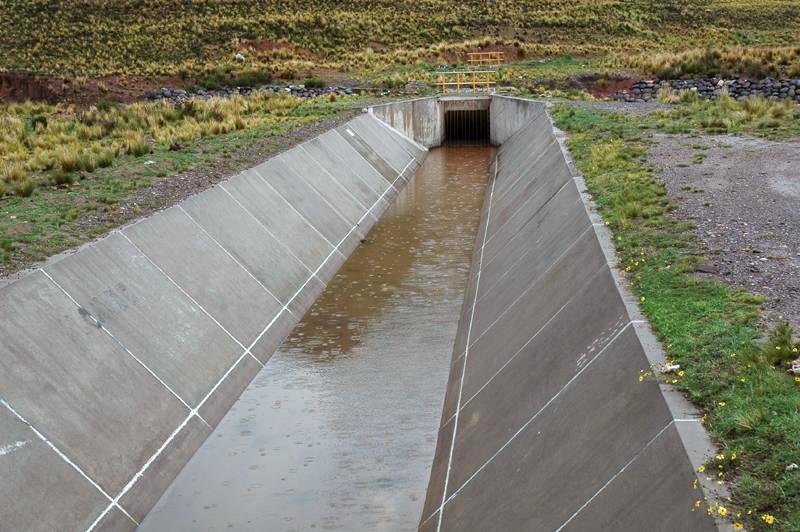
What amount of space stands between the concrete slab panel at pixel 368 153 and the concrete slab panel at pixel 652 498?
2617 cm

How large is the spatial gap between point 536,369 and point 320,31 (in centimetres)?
6984

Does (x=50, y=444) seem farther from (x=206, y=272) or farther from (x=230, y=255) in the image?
(x=230, y=255)

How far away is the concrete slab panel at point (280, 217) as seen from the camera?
20.6 metres

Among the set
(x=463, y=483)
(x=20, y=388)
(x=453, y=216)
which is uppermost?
(x=20, y=388)

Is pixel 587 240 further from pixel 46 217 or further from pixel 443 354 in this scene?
pixel 46 217

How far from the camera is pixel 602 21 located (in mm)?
85500

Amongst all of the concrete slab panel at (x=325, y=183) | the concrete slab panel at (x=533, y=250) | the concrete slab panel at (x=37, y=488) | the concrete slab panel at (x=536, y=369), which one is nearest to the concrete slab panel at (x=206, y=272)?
the concrete slab panel at (x=533, y=250)

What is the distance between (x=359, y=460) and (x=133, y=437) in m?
2.82

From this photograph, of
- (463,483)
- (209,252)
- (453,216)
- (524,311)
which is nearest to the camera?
(463,483)

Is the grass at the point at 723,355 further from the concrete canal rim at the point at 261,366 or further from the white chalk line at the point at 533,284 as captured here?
the white chalk line at the point at 533,284

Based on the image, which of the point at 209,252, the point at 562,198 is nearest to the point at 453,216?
the point at 562,198

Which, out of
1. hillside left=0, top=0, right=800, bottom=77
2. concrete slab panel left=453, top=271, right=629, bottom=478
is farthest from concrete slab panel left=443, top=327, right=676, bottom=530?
hillside left=0, top=0, right=800, bottom=77

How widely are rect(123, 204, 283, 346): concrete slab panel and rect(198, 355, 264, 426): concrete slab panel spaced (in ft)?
1.80

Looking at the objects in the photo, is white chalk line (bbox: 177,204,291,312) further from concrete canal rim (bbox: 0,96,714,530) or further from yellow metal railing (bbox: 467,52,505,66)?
yellow metal railing (bbox: 467,52,505,66)
